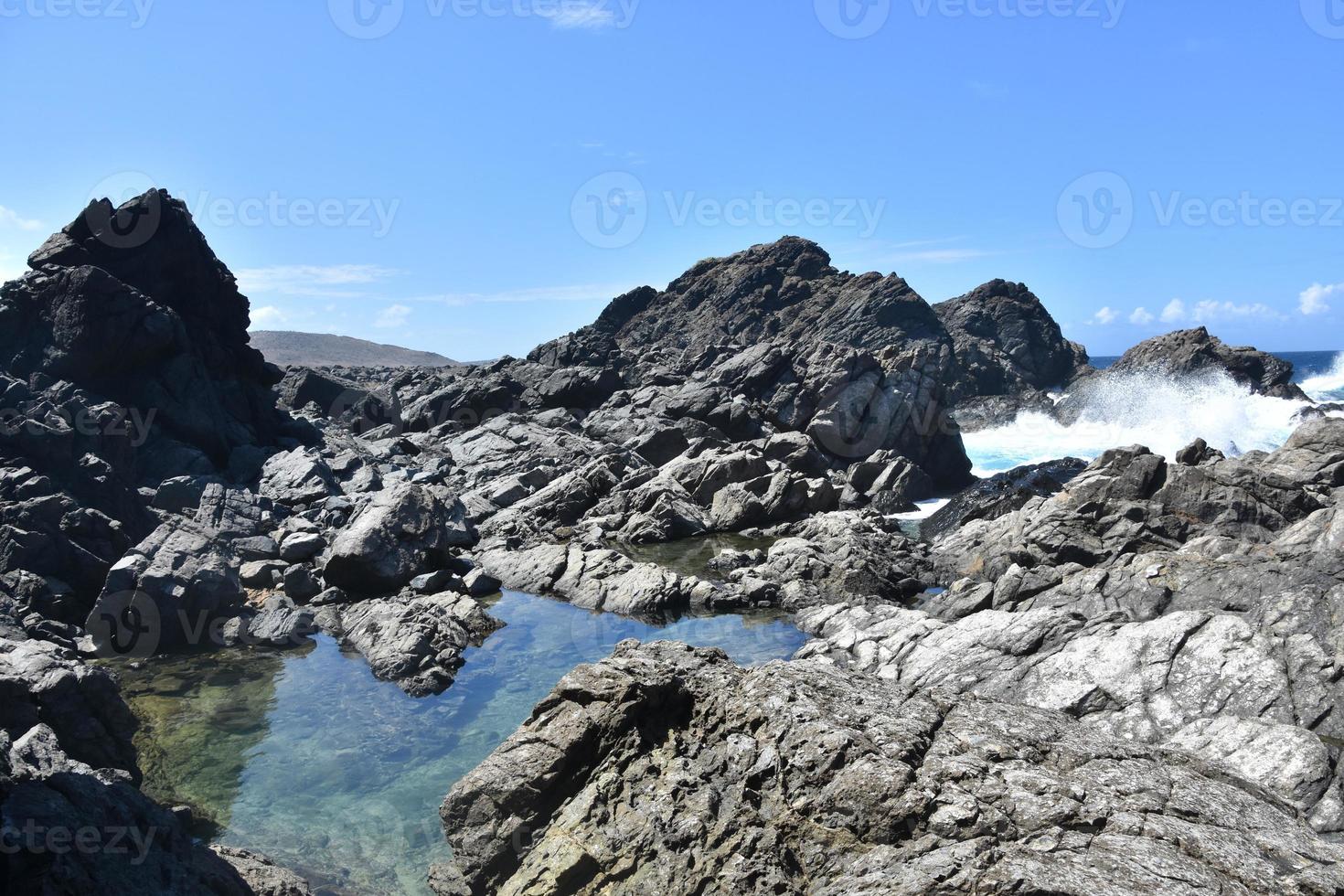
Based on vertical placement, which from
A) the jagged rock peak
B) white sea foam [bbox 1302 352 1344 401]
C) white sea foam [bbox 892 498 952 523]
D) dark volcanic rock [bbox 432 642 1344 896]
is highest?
the jagged rock peak

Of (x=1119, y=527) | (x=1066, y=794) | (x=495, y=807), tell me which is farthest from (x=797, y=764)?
(x=1119, y=527)

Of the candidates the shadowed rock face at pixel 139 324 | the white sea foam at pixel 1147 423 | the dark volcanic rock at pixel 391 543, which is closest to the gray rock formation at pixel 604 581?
the dark volcanic rock at pixel 391 543

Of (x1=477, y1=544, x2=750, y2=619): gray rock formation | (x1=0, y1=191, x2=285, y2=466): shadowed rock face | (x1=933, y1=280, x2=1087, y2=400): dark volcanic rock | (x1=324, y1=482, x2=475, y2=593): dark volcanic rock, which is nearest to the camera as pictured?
(x1=324, y1=482, x2=475, y2=593): dark volcanic rock

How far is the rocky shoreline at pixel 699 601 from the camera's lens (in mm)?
10742

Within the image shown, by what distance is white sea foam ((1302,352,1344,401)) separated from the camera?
393 feet

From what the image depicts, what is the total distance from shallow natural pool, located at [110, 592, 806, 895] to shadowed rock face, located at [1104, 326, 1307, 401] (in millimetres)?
79715

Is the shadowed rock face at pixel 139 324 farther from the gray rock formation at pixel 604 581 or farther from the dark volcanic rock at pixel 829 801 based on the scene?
the dark volcanic rock at pixel 829 801

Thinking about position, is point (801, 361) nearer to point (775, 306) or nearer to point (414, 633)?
point (414, 633)

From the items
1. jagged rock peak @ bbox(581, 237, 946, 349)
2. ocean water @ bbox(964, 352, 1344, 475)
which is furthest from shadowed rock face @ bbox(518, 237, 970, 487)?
ocean water @ bbox(964, 352, 1344, 475)

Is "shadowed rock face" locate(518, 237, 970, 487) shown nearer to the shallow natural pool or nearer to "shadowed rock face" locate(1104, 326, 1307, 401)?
"shadowed rock face" locate(1104, 326, 1307, 401)

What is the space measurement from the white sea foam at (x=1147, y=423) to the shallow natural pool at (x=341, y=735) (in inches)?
2012

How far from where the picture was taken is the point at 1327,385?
139m

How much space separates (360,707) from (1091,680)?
18.4 m

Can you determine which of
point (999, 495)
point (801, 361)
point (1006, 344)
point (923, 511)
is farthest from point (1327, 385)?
point (999, 495)
